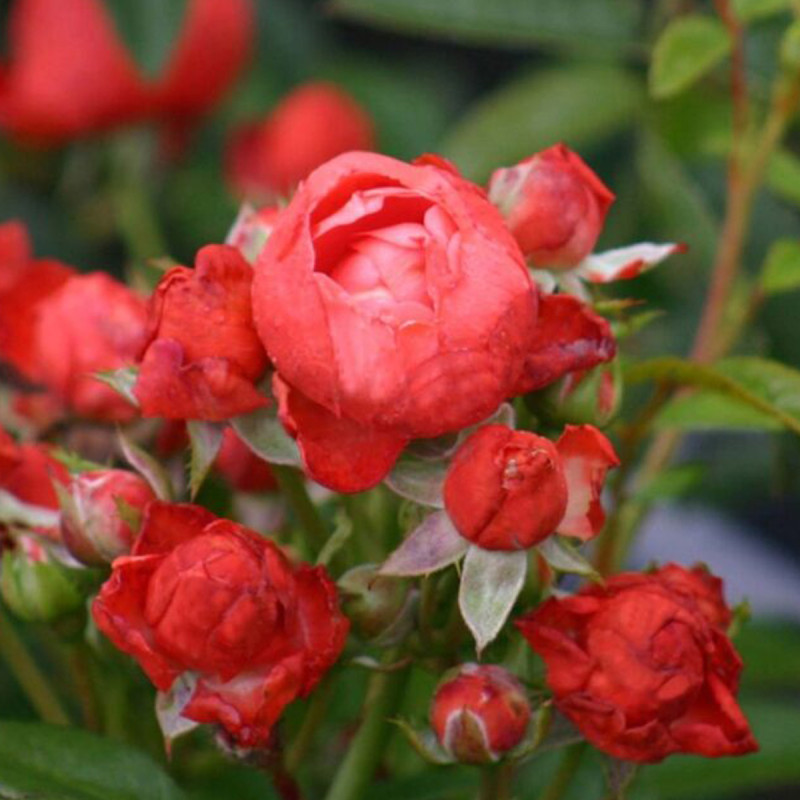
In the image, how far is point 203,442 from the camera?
1.83 feet

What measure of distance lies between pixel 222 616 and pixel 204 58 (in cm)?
87

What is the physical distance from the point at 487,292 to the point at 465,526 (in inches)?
2.9

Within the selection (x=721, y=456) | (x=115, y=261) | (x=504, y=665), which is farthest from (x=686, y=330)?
(x=504, y=665)

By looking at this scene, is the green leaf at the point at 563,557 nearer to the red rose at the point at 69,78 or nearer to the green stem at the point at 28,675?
the green stem at the point at 28,675

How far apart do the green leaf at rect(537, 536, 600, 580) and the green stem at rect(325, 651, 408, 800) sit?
94 millimetres

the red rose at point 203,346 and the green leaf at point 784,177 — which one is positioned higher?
the red rose at point 203,346

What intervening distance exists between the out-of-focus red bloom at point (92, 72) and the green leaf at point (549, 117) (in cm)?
19

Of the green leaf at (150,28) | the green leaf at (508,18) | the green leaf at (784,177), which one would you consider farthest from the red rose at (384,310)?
the green leaf at (150,28)

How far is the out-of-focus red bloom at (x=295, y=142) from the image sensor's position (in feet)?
4.42

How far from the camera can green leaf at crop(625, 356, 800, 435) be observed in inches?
25.7

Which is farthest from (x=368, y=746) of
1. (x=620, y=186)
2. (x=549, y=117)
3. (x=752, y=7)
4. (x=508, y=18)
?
(x=620, y=186)

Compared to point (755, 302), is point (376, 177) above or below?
above

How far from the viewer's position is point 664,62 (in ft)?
2.63

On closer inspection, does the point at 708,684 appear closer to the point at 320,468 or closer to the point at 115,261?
the point at 320,468
